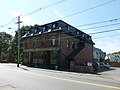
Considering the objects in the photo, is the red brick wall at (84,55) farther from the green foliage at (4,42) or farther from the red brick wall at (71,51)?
the green foliage at (4,42)

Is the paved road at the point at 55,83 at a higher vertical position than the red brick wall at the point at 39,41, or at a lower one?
lower

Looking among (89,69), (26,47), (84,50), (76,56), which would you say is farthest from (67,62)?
(26,47)

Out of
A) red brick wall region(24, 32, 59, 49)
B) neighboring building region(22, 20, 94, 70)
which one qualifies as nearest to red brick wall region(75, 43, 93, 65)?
neighboring building region(22, 20, 94, 70)

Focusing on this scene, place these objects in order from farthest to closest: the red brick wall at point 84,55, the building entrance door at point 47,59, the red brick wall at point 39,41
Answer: the building entrance door at point 47,59, the red brick wall at point 39,41, the red brick wall at point 84,55

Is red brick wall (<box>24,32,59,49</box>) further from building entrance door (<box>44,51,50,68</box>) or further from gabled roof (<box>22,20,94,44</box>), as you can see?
building entrance door (<box>44,51,50,68</box>)

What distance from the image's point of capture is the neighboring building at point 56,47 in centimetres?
3572

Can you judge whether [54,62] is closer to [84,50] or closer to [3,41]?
[84,50]

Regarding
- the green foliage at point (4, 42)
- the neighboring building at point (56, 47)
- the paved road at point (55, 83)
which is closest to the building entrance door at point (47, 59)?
the neighboring building at point (56, 47)

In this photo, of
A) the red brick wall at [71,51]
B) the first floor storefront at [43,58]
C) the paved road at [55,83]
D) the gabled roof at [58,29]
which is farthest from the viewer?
the gabled roof at [58,29]

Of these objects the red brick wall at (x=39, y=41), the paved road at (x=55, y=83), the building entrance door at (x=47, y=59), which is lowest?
the paved road at (x=55, y=83)

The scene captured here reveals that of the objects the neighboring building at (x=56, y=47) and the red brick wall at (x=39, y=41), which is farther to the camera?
the red brick wall at (x=39, y=41)

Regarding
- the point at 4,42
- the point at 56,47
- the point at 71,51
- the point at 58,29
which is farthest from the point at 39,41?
the point at 4,42

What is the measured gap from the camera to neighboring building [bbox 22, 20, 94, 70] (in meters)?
35.7

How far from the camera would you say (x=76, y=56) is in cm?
3641
